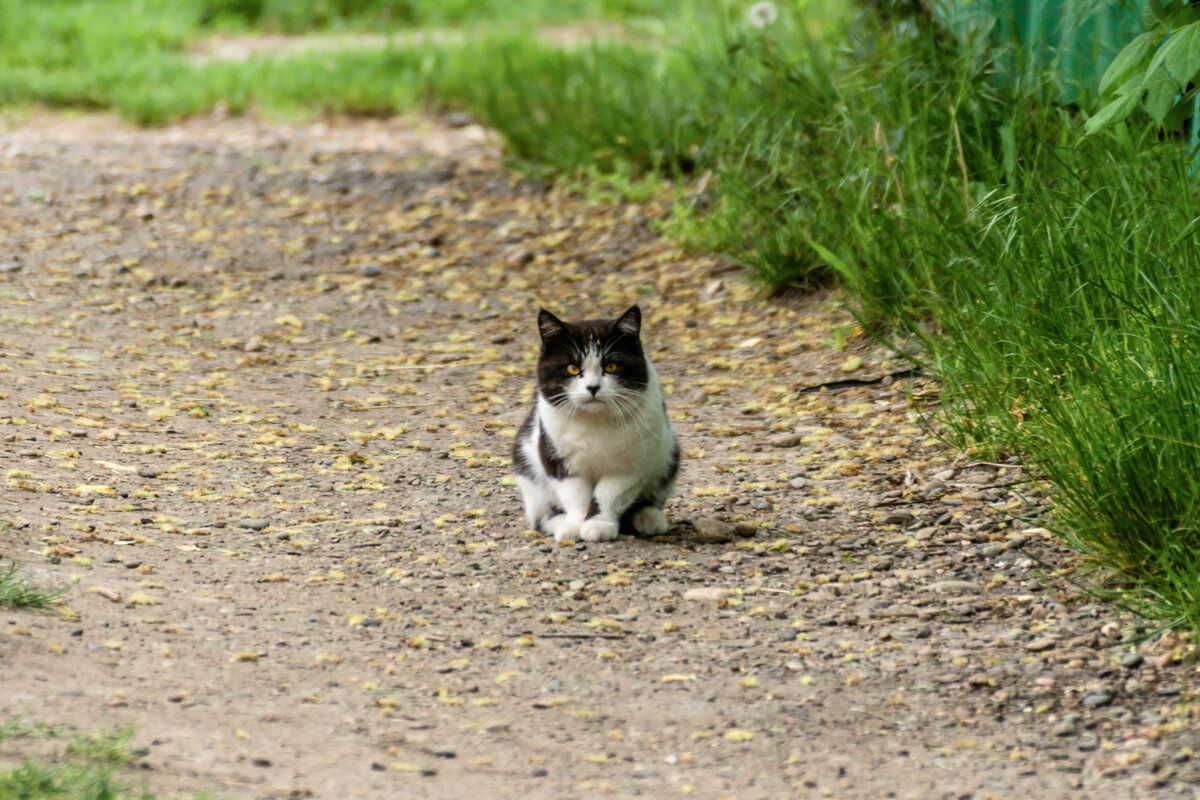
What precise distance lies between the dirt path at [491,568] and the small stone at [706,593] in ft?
0.08

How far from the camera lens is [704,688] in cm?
271

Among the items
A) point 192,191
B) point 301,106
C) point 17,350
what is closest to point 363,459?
point 17,350

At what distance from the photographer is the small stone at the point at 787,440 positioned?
4.32 meters

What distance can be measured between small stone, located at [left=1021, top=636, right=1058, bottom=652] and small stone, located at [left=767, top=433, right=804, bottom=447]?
1555mm

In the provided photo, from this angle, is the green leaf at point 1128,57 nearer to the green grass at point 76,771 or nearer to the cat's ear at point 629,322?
the cat's ear at point 629,322

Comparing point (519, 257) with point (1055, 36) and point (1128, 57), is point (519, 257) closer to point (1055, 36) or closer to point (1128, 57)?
point (1055, 36)

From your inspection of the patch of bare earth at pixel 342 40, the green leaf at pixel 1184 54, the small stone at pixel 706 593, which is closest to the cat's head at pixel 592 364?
the small stone at pixel 706 593

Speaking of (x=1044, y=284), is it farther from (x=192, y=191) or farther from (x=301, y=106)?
(x=301, y=106)

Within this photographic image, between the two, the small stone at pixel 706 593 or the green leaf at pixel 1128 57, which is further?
the small stone at pixel 706 593

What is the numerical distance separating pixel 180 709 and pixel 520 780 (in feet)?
2.23

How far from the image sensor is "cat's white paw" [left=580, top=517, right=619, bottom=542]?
3455mm

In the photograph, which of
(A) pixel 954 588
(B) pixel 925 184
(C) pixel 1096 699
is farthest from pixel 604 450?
(B) pixel 925 184

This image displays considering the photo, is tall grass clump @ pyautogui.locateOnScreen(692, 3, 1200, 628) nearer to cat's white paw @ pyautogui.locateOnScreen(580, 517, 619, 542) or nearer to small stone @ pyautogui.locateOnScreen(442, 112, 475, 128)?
cat's white paw @ pyautogui.locateOnScreen(580, 517, 619, 542)

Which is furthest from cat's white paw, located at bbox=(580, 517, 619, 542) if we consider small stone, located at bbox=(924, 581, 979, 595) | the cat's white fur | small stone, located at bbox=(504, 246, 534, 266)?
small stone, located at bbox=(504, 246, 534, 266)
